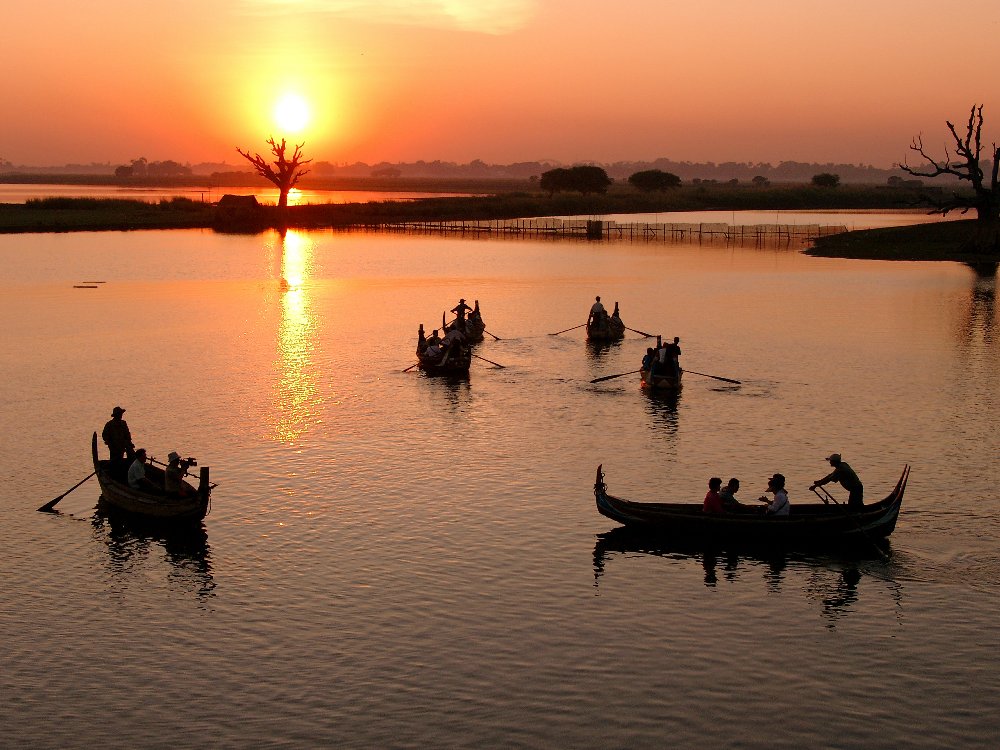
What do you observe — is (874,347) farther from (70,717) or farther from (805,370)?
(70,717)

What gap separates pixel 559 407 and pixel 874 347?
23.5 meters

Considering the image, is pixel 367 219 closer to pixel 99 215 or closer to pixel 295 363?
pixel 99 215

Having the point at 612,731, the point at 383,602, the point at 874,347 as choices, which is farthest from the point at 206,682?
the point at 874,347

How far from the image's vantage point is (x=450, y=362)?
48.1m

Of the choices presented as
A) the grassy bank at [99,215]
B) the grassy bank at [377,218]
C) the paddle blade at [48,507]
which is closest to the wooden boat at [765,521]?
the paddle blade at [48,507]

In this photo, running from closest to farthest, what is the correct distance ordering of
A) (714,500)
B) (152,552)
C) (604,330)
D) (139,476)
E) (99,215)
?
(714,500)
(152,552)
(139,476)
(604,330)
(99,215)

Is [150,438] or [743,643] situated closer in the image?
[743,643]

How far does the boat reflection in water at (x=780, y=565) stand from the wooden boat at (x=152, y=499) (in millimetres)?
9857

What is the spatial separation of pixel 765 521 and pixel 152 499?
1522 cm

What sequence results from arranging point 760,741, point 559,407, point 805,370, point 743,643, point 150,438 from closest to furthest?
point 760,741 < point 743,643 < point 150,438 < point 559,407 < point 805,370

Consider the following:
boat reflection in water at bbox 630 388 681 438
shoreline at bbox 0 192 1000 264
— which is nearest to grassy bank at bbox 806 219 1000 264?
shoreline at bbox 0 192 1000 264

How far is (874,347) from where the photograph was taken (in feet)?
188

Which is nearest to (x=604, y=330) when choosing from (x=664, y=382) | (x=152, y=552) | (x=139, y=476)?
(x=664, y=382)

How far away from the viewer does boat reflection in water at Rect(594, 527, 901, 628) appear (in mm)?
23781
